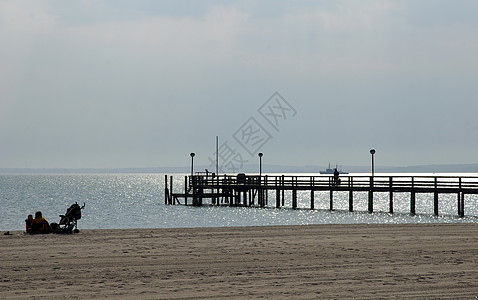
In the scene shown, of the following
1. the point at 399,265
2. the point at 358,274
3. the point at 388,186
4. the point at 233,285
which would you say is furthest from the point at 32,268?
the point at 388,186

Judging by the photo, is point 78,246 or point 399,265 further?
point 78,246

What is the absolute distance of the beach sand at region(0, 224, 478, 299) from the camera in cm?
1127

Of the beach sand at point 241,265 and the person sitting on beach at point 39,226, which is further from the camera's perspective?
the person sitting on beach at point 39,226

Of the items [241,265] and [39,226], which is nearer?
[241,265]

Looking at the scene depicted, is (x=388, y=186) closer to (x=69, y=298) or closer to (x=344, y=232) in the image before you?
(x=344, y=232)

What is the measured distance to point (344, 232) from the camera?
69.6 feet

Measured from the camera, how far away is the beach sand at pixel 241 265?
444 inches

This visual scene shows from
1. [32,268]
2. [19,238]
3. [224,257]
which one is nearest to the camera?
[32,268]

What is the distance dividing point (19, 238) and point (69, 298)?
9722mm

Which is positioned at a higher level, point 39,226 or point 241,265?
point 39,226

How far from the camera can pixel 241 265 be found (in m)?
14.1

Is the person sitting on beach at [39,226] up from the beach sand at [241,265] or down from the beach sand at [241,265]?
up

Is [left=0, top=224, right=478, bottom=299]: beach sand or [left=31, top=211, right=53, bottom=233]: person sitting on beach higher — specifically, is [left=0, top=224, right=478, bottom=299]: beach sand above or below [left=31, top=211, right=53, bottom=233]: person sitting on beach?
below

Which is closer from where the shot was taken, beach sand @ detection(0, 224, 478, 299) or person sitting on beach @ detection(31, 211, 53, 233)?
beach sand @ detection(0, 224, 478, 299)
